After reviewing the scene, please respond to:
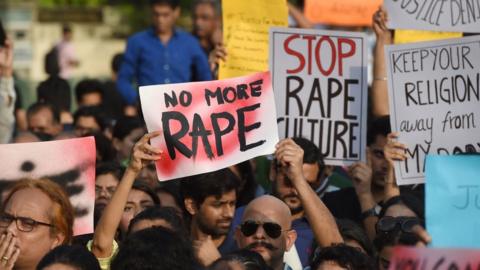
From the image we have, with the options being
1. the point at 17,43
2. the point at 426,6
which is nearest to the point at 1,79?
the point at 426,6

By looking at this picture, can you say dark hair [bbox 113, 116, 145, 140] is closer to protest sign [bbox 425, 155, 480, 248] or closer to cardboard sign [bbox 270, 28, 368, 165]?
cardboard sign [bbox 270, 28, 368, 165]

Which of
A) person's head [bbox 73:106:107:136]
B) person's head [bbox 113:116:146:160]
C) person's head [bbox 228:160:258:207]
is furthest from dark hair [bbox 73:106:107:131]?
person's head [bbox 228:160:258:207]

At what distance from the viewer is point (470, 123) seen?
8984mm

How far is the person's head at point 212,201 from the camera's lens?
8633 millimetres

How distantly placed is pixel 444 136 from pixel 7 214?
2.76m

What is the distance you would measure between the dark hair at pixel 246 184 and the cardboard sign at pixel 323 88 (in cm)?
66

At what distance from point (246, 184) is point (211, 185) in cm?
159

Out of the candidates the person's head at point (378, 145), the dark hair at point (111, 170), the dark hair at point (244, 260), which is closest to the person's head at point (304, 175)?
the person's head at point (378, 145)

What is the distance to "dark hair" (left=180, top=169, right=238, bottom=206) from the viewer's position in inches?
344

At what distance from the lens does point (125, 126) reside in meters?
11.6

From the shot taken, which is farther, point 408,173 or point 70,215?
point 408,173

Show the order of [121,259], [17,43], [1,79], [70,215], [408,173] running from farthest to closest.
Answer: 1. [17,43]
2. [1,79]
3. [408,173]
4. [70,215]
5. [121,259]

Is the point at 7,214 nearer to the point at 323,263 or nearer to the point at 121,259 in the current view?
the point at 121,259

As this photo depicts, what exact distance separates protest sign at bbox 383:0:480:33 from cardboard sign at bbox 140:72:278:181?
1.58 metres
